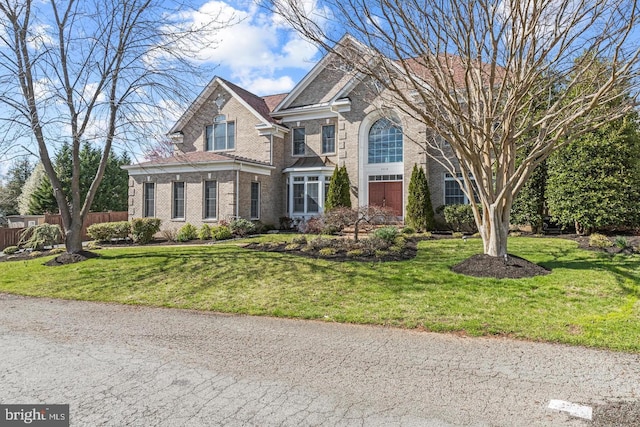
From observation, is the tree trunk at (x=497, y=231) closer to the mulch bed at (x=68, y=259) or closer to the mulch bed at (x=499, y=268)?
the mulch bed at (x=499, y=268)

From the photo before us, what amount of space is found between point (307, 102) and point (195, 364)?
2004 cm

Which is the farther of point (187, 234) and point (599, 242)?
point (187, 234)

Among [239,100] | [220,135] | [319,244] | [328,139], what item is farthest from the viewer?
[220,135]

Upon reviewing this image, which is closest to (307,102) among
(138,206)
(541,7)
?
(138,206)

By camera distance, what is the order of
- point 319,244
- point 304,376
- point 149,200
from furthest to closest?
point 149,200, point 319,244, point 304,376

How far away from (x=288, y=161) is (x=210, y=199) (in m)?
5.47

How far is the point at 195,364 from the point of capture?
458 cm

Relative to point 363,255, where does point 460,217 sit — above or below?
above

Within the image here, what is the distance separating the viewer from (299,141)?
2305 centimetres

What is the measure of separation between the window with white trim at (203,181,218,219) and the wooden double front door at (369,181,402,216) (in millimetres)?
7979

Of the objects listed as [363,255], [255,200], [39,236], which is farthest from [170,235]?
[363,255]

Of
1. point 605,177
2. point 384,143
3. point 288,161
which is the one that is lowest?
point 605,177

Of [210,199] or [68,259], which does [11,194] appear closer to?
[210,199]

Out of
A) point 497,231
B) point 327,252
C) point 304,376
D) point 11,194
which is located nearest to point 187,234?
point 327,252
